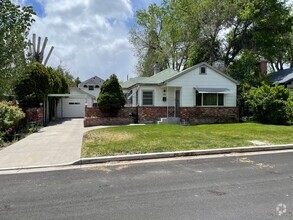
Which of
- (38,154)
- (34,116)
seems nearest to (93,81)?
(34,116)

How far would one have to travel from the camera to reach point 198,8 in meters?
26.0

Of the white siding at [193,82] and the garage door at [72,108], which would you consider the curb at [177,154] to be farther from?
Result: the garage door at [72,108]

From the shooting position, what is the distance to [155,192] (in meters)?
5.12

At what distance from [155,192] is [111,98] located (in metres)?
14.3

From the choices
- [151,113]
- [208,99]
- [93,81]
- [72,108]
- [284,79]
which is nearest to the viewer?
[151,113]

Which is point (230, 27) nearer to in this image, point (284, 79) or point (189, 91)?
point (284, 79)

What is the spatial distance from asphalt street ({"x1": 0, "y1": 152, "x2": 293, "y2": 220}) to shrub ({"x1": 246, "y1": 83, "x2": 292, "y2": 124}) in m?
11.3

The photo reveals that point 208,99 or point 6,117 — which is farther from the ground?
point 208,99

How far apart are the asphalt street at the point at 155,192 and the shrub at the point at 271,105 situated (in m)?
11.3

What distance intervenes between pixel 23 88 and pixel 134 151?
1465cm

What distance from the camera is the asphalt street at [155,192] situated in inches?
164

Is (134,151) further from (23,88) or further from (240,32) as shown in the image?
(240,32)

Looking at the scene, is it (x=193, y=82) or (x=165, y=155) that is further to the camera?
(x=193, y=82)

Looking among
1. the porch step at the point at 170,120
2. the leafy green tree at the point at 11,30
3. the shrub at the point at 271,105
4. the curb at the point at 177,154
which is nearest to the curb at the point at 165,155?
the curb at the point at 177,154
